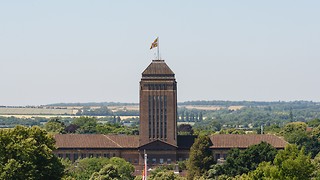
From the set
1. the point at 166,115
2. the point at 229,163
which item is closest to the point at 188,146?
the point at 166,115

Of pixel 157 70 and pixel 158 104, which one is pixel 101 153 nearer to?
pixel 158 104

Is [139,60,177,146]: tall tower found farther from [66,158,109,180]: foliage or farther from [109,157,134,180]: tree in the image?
[109,157,134,180]: tree

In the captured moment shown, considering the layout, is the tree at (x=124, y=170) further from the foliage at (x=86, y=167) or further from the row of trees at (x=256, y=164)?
the row of trees at (x=256, y=164)

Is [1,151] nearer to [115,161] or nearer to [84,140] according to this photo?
[115,161]

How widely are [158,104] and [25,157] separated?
3347 inches

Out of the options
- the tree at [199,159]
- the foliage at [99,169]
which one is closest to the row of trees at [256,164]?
the tree at [199,159]

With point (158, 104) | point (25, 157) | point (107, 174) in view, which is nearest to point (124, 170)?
point (107, 174)

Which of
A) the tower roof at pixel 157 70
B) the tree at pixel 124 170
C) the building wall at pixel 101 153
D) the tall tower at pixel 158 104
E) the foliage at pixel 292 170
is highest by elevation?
the tower roof at pixel 157 70

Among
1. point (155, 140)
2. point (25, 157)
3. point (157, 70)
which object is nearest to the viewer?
point (25, 157)

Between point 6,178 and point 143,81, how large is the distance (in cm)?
8540

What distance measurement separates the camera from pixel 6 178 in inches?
3499

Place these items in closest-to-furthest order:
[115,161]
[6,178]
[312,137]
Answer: [6,178] < [115,161] < [312,137]

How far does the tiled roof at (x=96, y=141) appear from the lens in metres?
174

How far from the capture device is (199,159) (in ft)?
495
